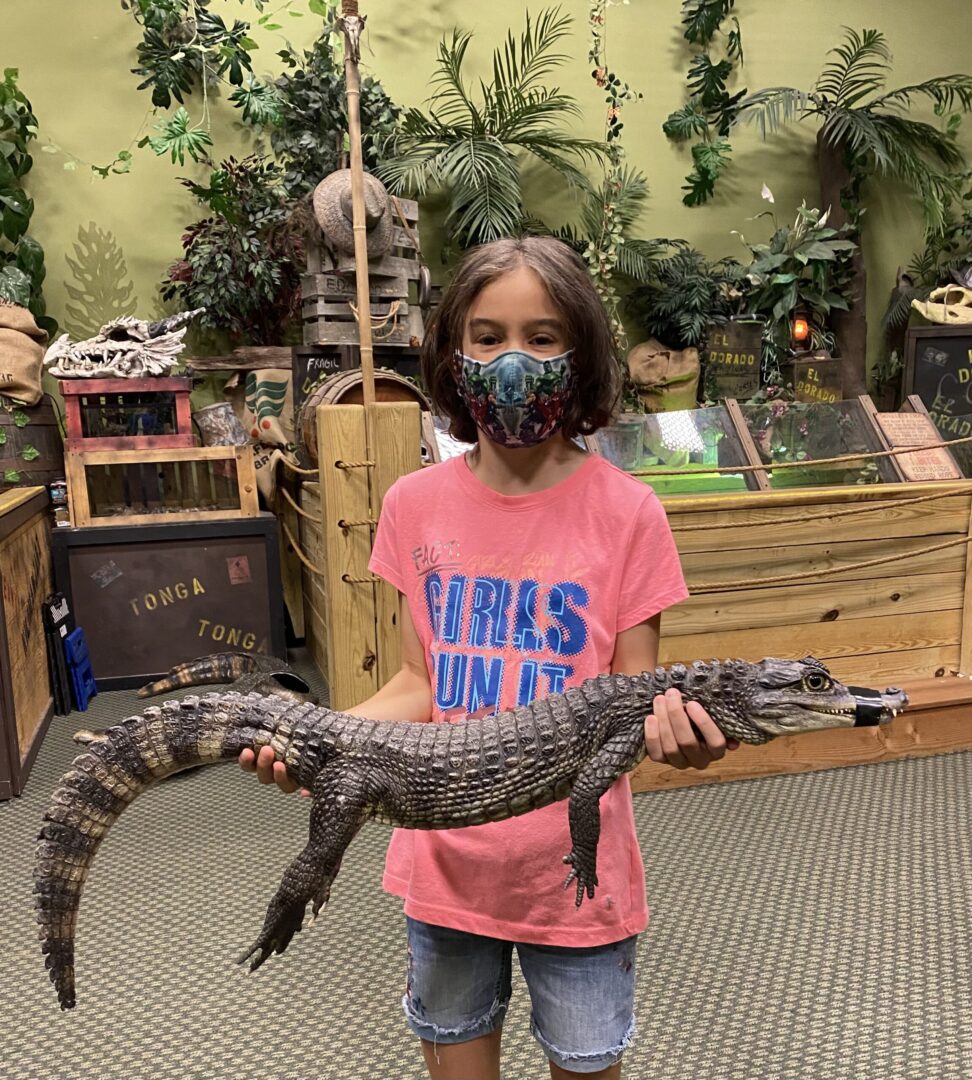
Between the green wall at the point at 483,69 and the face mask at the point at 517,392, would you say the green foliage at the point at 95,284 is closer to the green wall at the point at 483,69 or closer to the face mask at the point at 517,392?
the green wall at the point at 483,69

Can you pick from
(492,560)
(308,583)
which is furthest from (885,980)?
(308,583)

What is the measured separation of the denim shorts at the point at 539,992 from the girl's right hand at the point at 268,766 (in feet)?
0.96

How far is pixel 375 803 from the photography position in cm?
107

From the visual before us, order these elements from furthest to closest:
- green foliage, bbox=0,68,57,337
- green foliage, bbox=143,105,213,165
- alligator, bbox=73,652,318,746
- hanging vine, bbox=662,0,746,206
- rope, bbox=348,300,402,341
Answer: hanging vine, bbox=662,0,746,206, green foliage, bbox=0,68,57,337, green foliage, bbox=143,105,213,165, rope, bbox=348,300,402,341, alligator, bbox=73,652,318,746

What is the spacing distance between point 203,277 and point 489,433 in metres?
3.91

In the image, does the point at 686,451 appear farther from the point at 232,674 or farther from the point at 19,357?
the point at 19,357

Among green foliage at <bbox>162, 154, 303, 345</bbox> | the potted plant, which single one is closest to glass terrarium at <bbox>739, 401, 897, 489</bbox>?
the potted plant

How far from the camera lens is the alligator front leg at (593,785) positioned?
1.01 metres

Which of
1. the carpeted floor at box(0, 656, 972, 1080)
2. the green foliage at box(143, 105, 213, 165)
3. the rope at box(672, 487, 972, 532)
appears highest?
the green foliage at box(143, 105, 213, 165)

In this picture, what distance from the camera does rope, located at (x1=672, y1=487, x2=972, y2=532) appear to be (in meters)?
2.94

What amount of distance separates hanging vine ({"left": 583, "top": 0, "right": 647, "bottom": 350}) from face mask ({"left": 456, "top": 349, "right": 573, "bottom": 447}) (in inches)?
143

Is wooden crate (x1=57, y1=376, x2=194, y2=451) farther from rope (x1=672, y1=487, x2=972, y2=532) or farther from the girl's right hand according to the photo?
the girl's right hand

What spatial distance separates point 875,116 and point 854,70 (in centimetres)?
47

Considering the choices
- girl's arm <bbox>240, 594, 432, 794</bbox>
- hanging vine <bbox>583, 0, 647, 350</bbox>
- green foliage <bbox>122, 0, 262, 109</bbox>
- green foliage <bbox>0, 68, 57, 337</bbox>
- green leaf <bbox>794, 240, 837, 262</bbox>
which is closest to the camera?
girl's arm <bbox>240, 594, 432, 794</bbox>
